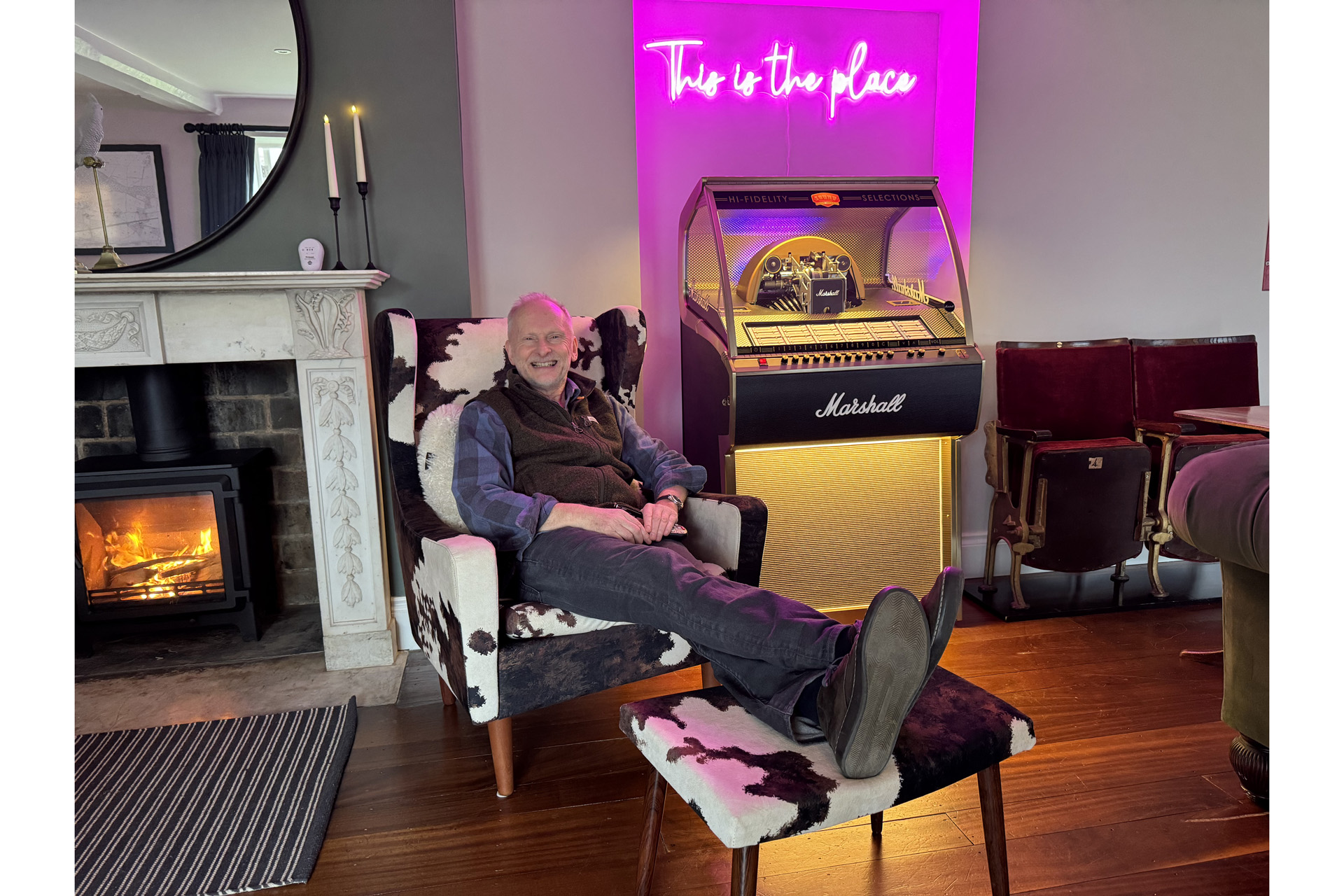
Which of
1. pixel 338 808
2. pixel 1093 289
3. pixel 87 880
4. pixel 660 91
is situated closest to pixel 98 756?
pixel 87 880

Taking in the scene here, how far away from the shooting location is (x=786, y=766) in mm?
1114

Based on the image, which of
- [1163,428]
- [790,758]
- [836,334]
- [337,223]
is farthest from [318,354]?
[1163,428]

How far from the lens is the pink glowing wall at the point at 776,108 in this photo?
9.66ft

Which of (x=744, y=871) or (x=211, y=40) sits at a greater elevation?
(x=211, y=40)

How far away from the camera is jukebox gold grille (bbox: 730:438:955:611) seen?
2.57 meters

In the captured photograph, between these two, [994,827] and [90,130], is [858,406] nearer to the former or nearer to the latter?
[994,827]

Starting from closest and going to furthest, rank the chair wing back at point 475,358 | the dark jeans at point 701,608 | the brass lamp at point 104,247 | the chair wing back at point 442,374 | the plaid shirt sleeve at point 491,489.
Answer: the dark jeans at point 701,608 → the plaid shirt sleeve at point 491,489 → the chair wing back at point 442,374 → the chair wing back at point 475,358 → the brass lamp at point 104,247

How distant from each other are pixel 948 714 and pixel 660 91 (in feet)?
8.11

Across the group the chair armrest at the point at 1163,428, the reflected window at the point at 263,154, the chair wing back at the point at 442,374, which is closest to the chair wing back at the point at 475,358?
the chair wing back at the point at 442,374

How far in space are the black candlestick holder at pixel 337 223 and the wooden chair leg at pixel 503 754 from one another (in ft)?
4.63

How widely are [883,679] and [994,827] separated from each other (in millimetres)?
459

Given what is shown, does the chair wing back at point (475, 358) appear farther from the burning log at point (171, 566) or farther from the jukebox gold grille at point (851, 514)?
the burning log at point (171, 566)

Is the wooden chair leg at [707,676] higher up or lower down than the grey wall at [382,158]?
lower down

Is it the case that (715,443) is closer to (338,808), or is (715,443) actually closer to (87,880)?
(338,808)
